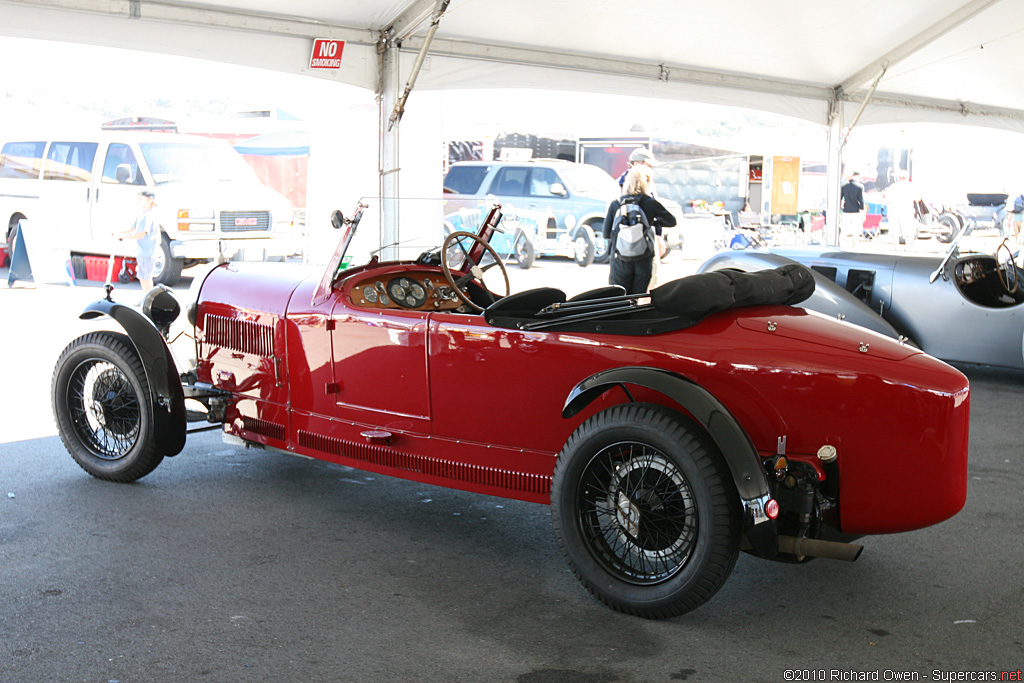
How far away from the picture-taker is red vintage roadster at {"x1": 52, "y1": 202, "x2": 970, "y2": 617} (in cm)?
260

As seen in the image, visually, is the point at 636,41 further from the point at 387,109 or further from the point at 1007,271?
the point at 1007,271

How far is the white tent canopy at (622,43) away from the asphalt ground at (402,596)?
16.6ft

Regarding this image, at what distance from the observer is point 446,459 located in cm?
338

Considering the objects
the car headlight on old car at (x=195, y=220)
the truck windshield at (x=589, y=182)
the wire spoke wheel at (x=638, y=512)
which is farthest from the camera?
the truck windshield at (x=589, y=182)

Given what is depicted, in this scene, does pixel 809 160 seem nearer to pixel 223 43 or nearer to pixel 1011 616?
pixel 223 43

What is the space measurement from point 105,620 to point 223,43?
6.64 meters

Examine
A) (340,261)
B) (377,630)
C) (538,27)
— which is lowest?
(377,630)

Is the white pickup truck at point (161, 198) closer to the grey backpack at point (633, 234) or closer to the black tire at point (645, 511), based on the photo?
the grey backpack at point (633, 234)

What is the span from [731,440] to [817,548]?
0.42m

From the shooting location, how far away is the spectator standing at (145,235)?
403 inches

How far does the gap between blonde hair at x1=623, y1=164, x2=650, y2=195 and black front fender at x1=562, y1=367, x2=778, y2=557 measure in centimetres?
497

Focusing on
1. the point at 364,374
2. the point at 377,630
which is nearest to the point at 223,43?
the point at 364,374

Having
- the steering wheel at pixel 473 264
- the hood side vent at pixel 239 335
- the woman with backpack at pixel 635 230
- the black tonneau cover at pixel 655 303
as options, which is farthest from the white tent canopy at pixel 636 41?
the black tonneau cover at pixel 655 303

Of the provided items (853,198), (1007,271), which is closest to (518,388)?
(1007,271)
